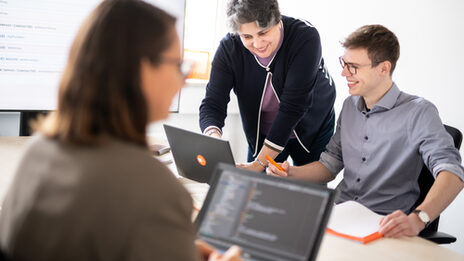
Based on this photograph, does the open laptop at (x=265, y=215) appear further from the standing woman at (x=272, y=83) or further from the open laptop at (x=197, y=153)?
the standing woman at (x=272, y=83)

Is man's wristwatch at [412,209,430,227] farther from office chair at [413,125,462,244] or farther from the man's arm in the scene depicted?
office chair at [413,125,462,244]

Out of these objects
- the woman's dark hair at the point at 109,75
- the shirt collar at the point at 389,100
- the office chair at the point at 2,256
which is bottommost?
the office chair at the point at 2,256

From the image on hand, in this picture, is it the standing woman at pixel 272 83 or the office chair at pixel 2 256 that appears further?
the standing woman at pixel 272 83

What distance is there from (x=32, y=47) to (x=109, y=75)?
69.1 inches

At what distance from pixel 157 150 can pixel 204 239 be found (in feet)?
3.73

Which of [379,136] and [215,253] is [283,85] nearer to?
[379,136]

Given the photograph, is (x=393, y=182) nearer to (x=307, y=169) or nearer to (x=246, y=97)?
(x=307, y=169)

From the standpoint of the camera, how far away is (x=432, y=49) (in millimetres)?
2520

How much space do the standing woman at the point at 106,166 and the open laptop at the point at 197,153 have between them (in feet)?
2.61

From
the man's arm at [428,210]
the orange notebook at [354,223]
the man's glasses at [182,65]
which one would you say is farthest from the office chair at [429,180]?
the man's glasses at [182,65]

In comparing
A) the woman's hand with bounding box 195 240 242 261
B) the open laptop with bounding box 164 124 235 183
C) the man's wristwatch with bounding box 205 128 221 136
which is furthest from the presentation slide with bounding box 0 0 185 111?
the woman's hand with bounding box 195 240 242 261

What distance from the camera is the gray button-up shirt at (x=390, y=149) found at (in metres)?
1.68

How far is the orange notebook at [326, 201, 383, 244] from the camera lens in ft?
4.52

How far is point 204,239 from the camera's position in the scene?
1.07 metres
